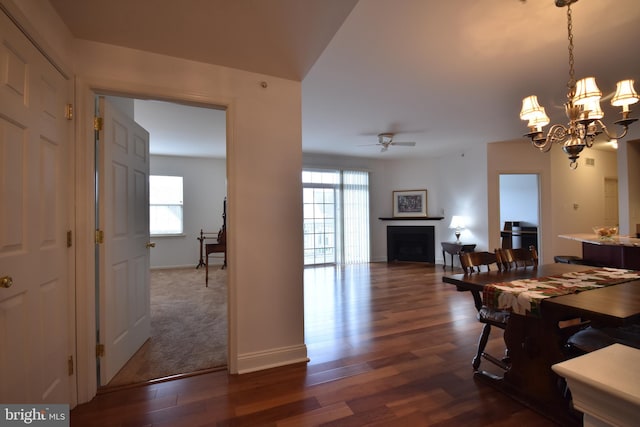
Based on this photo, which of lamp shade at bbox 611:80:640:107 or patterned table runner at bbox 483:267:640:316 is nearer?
patterned table runner at bbox 483:267:640:316

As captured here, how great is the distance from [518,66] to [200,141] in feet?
16.0

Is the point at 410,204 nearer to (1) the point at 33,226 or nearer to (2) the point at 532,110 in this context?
(2) the point at 532,110

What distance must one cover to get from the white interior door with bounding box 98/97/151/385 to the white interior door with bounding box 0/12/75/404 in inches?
9.5

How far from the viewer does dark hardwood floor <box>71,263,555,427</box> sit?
166cm

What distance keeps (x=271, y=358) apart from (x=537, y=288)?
190 cm

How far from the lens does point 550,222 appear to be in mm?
5582

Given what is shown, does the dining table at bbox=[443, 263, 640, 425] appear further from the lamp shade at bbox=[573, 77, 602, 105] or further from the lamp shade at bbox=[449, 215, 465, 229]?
the lamp shade at bbox=[449, 215, 465, 229]

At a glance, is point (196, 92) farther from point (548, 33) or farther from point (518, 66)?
point (518, 66)

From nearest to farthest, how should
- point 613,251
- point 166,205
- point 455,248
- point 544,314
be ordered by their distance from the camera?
point 544,314
point 613,251
point 455,248
point 166,205

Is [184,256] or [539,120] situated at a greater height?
[539,120]

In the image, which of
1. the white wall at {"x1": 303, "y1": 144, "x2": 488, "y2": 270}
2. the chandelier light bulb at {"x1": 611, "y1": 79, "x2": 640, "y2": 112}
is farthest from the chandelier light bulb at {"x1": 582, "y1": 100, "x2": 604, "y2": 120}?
the white wall at {"x1": 303, "y1": 144, "x2": 488, "y2": 270}

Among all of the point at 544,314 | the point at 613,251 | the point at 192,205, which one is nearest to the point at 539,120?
the point at 544,314

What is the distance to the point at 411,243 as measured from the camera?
23.5ft

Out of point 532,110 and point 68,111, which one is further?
point 532,110
